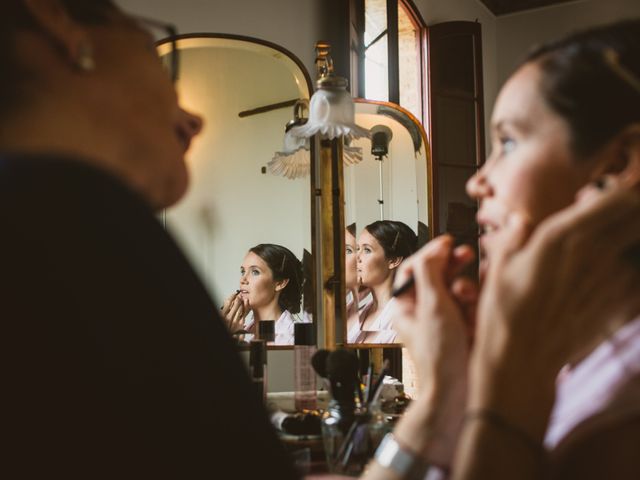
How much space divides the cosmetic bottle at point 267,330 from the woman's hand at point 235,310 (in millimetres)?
65

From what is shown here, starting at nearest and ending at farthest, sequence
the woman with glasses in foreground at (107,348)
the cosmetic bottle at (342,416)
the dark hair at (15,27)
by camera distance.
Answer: the woman with glasses in foreground at (107,348) → the dark hair at (15,27) → the cosmetic bottle at (342,416)

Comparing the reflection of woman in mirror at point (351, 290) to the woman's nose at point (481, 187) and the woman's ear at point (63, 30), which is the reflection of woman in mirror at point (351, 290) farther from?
the woman's ear at point (63, 30)

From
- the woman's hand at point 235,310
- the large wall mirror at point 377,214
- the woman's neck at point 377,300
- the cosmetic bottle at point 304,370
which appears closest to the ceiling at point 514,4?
the large wall mirror at point 377,214

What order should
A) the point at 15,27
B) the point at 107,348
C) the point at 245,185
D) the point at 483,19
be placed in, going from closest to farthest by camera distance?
the point at 107,348, the point at 15,27, the point at 245,185, the point at 483,19

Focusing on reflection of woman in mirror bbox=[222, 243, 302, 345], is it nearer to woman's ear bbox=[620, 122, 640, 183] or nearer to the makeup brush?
the makeup brush

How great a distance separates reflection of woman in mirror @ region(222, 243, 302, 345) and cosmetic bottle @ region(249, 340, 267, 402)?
1.24 ft

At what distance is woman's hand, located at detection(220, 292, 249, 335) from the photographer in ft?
6.76

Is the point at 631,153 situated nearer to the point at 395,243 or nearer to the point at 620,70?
the point at 620,70

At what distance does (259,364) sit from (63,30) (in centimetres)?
115

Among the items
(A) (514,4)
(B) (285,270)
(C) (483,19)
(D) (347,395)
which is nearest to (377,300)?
(B) (285,270)

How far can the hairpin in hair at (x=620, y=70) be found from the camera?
28.8 inches

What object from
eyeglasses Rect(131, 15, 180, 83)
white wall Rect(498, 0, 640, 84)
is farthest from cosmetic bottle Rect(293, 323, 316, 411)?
white wall Rect(498, 0, 640, 84)

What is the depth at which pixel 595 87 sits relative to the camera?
75 cm

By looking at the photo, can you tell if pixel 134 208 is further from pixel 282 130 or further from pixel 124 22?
pixel 282 130
